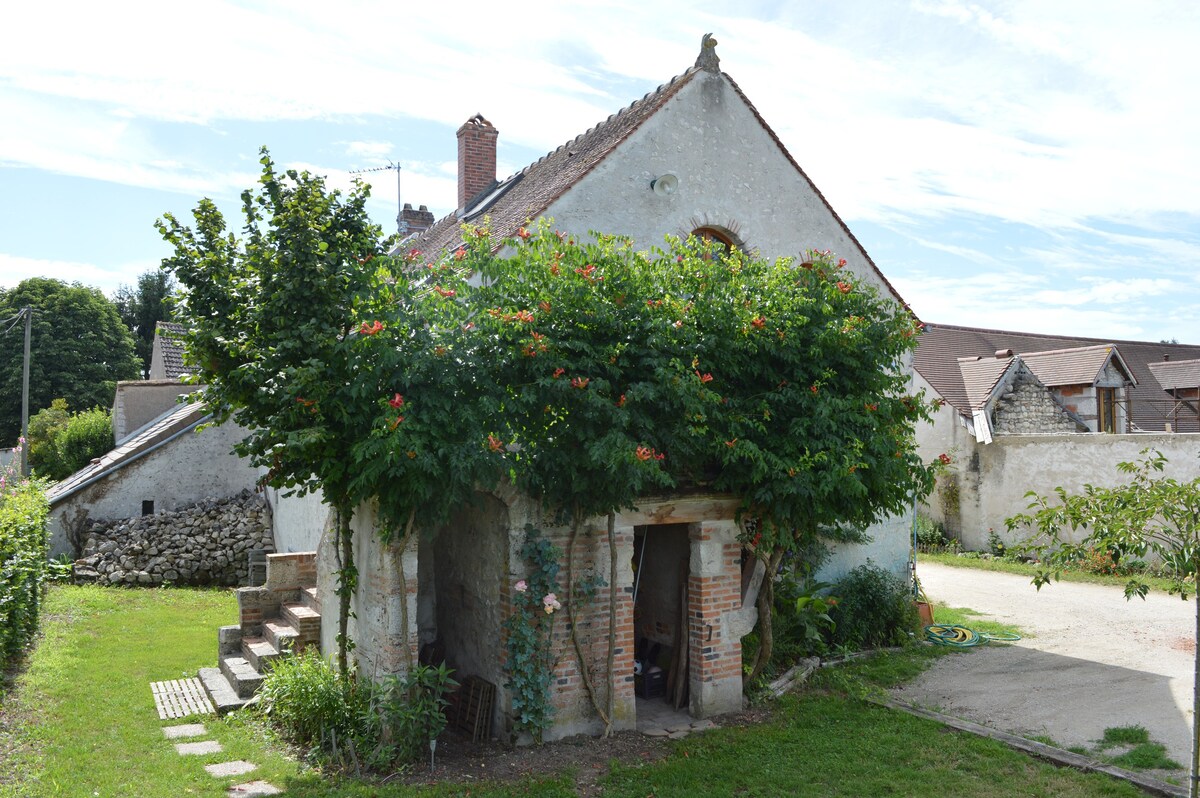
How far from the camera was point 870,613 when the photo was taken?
465 inches

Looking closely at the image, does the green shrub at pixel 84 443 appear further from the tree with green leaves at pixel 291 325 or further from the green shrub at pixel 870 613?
the green shrub at pixel 870 613

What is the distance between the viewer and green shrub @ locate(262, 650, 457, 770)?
744 cm

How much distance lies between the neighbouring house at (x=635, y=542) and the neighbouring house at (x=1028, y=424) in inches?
335

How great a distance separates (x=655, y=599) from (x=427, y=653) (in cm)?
273

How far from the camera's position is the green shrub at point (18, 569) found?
30.8 ft

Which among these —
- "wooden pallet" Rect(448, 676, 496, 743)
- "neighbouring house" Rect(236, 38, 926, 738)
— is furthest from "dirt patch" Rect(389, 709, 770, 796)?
"neighbouring house" Rect(236, 38, 926, 738)

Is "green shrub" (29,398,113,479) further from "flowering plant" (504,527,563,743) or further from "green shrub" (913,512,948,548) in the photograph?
"green shrub" (913,512,948,548)

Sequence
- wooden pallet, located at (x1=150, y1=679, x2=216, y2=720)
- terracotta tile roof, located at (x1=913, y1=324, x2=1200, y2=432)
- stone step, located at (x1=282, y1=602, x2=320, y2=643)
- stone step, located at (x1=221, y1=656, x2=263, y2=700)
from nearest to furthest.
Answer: wooden pallet, located at (x1=150, y1=679, x2=216, y2=720) → stone step, located at (x1=221, y1=656, x2=263, y2=700) → stone step, located at (x1=282, y1=602, x2=320, y2=643) → terracotta tile roof, located at (x1=913, y1=324, x2=1200, y2=432)

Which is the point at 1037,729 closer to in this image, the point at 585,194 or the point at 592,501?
the point at 592,501

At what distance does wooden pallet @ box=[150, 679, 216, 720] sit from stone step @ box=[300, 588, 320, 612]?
1404 mm

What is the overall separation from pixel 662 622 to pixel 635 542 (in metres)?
1.07

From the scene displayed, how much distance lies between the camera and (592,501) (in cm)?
795

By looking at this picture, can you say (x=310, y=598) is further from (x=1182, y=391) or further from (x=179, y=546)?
(x=1182, y=391)

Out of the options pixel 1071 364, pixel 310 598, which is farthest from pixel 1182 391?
pixel 310 598
